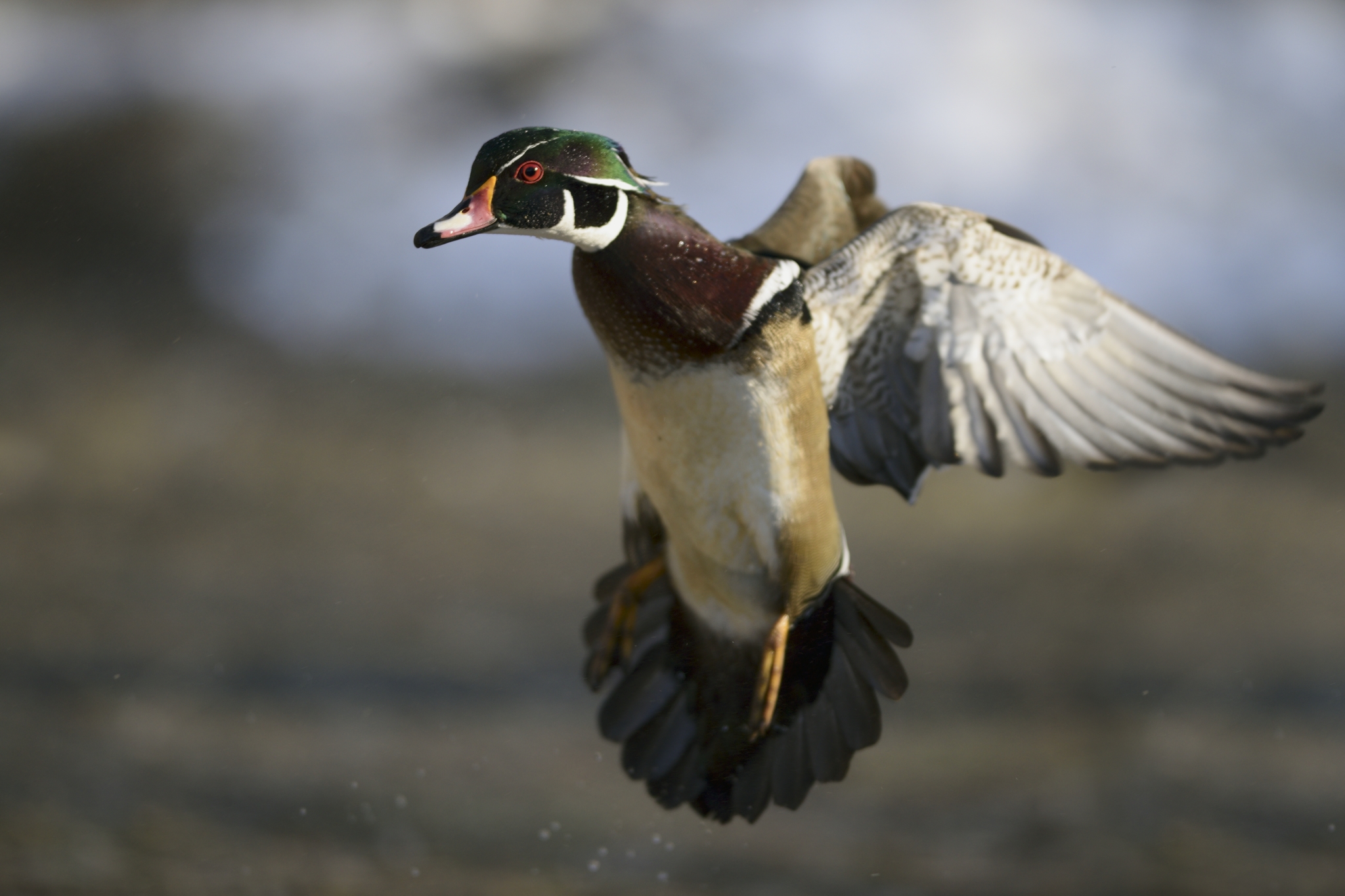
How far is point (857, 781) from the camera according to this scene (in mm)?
1175

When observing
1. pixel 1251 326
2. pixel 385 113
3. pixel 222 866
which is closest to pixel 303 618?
pixel 222 866

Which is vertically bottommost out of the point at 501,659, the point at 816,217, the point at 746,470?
the point at 501,659

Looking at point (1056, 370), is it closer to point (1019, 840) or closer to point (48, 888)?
point (1019, 840)

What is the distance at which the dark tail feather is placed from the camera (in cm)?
58

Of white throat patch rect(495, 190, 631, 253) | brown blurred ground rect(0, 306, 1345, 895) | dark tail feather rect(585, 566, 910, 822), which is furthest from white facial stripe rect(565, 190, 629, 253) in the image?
brown blurred ground rect(0, 306, 1345, 895)

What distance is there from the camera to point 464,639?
1.43 meters

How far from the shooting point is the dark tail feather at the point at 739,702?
58cm

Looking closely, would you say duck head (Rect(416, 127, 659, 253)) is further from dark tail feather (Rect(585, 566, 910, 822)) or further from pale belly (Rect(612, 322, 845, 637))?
dark tail feather (Rect(585, 566, 910, 822))

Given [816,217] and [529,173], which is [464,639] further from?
[529,173]

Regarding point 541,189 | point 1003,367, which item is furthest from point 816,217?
point 541,189

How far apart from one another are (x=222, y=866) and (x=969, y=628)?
35.9 inches

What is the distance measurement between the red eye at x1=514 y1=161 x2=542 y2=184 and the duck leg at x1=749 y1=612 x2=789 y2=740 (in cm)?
26

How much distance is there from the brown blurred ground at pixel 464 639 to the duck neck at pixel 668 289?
2.13ft

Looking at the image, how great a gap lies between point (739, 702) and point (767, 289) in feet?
0.81
